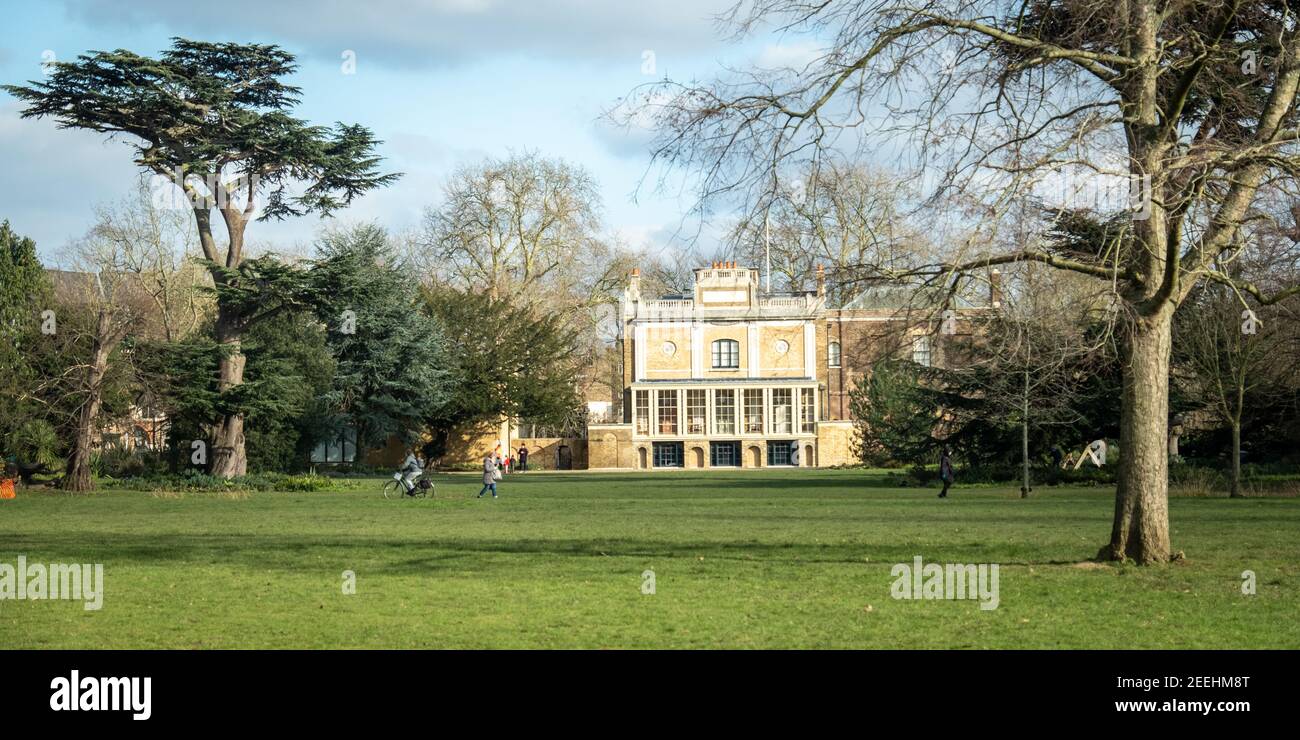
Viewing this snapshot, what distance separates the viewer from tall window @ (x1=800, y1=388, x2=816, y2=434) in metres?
69.9

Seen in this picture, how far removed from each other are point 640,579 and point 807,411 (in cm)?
5643

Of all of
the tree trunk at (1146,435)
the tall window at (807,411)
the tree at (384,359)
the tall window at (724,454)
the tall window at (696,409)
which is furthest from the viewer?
the tall window at (724,454)

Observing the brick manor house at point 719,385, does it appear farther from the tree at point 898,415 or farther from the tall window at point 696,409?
the tree at point 898,415

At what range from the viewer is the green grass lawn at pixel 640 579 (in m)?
10.5

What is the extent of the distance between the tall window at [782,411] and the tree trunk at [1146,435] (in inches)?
2172

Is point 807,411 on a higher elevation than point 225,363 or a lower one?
lower

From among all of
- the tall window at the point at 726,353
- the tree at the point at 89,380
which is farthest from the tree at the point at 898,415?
the tree at the point at 89,380

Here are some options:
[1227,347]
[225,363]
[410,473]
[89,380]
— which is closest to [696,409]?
[225,363]

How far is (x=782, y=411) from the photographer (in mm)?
70188

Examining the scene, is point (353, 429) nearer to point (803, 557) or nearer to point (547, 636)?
point (803, 557)

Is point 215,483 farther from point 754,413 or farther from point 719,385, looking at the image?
point 754,413

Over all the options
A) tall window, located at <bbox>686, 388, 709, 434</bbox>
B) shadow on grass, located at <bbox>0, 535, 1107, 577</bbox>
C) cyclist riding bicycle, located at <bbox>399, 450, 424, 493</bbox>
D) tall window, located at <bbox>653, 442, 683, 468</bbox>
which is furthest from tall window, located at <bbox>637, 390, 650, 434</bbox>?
shadow on grass, located at <bbox>0, 535, 1107, 577</bbox>

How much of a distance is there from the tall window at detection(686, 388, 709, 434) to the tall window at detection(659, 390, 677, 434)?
78cm
